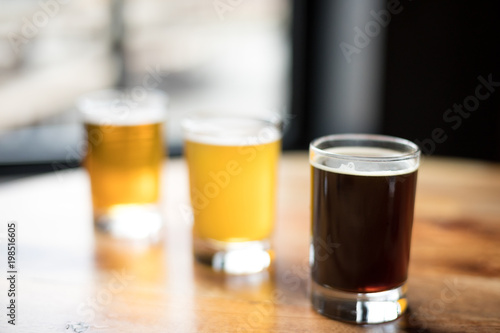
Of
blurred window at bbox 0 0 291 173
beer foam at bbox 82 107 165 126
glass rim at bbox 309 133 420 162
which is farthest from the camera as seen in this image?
blurred window at bbox 0 0 291 173

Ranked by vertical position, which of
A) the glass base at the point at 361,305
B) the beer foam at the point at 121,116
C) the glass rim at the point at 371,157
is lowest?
the glass base at the point at 361,305

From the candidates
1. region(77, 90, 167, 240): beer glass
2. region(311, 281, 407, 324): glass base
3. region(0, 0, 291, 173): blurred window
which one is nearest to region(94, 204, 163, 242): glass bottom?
region(77, 90, 167, 240): beer glass

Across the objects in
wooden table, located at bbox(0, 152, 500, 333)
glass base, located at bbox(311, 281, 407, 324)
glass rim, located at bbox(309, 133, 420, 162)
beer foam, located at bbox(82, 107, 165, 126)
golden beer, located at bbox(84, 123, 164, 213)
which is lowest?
wooden table, located at bbox(0, 152, 500, 333)

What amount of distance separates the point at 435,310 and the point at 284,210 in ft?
1.63

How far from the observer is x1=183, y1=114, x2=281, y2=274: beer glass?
3.34 ft

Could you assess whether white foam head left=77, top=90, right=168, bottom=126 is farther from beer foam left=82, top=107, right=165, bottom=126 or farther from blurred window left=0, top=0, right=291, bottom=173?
blurred window left=0, top=0, right=291, bottom=173

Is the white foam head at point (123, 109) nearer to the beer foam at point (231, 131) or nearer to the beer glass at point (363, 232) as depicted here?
the beer foam at point (231, 131)

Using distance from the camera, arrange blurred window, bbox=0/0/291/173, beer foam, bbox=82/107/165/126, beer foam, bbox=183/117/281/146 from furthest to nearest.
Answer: blurred window, bbox=0/0/291/173
beer foam, bbox=82/107/165/126
beer foam, bbox=183/117/281/146

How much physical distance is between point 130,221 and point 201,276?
29cm

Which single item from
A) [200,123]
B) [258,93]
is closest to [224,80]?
[258,93]

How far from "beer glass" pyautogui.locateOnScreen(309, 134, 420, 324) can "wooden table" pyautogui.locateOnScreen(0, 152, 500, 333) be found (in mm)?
32

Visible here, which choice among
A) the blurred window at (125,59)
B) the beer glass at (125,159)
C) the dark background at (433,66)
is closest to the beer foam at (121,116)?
the beer glass at (125,159)

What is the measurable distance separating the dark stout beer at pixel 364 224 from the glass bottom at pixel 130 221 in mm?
445

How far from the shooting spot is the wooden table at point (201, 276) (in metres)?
0.84
